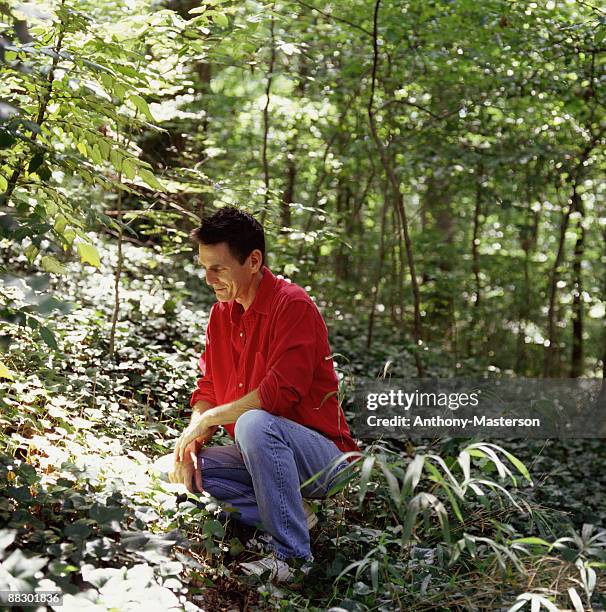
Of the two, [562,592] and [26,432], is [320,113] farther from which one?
[562,592]

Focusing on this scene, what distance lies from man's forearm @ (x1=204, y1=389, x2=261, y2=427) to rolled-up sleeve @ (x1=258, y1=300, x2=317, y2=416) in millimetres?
42

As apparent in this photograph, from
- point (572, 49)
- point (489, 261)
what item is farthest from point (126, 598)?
point (489, 261)

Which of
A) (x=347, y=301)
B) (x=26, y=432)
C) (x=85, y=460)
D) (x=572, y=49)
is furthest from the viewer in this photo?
(x=347, y=301)

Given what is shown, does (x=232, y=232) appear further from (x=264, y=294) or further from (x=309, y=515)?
(x=309, y=515)

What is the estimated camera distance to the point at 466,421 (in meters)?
6.10

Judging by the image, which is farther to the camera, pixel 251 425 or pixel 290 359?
pixel 290 359

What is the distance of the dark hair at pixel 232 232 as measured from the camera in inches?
128

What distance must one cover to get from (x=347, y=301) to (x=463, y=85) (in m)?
3.28

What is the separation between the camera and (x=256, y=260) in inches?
131

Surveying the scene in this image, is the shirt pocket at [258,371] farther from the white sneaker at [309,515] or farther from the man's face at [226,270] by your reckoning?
the white sneaker at [309,515]

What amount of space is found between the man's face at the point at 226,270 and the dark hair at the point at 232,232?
0.9 inches

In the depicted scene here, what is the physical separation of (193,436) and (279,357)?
54 centimetres
